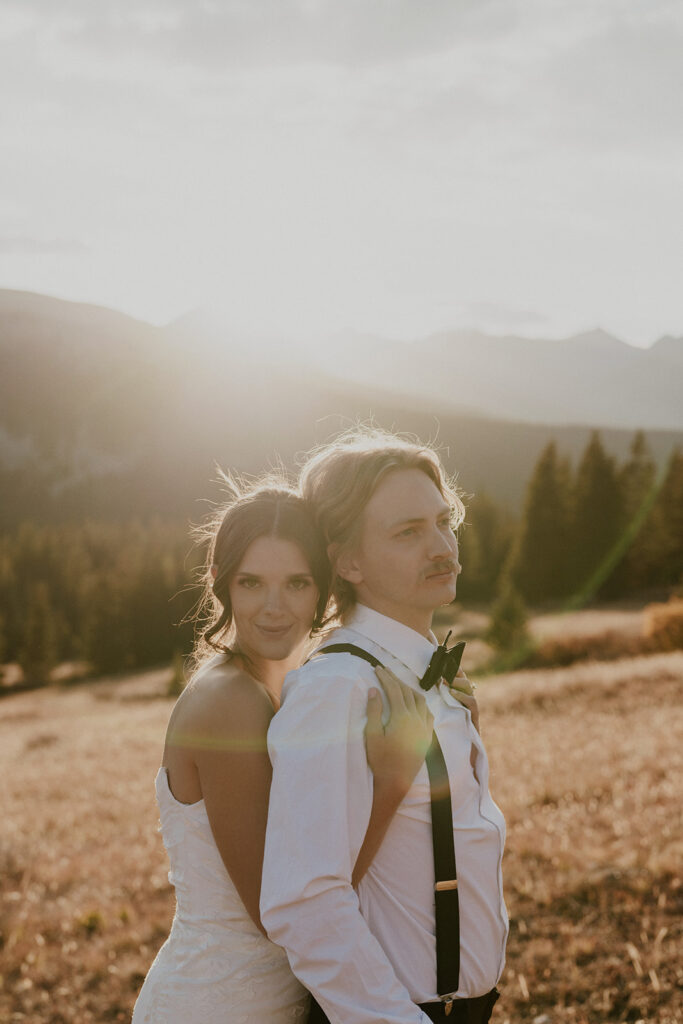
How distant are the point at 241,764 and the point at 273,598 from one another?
0.65 metres

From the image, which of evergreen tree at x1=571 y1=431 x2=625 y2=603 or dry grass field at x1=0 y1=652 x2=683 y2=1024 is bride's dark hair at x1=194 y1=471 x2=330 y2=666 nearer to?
dry grass field at x1=0 y1=652 x2=683 y2=1024

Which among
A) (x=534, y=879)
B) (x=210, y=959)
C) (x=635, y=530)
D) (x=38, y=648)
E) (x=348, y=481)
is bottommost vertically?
(x=38, y=648)

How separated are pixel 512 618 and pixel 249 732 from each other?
36.7 meters

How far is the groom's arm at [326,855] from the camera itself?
2.35 metres

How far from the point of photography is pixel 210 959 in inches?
121

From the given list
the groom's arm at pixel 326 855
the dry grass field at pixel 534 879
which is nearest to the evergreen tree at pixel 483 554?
the dry grass field at pixel 534 879

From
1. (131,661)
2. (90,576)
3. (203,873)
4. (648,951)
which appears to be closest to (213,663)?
(203,873)

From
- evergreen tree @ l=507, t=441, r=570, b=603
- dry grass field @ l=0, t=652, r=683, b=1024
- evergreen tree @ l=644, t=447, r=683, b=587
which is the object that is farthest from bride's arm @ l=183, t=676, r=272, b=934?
evergreen tree @ l=507, t=441, r=570, b=603

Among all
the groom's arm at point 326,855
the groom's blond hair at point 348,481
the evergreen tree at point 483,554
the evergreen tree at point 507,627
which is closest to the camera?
the groom's arm at point 326,855

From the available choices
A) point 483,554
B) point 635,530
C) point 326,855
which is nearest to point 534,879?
point 326,855

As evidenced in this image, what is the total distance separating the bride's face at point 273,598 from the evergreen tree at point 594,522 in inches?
2169

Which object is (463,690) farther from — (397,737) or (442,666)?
(397,737)

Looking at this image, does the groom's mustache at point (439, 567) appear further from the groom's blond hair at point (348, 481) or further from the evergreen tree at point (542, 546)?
the evergreen tree at point (542, 546)

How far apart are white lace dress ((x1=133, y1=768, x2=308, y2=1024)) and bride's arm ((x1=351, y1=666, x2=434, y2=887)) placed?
698 mm
